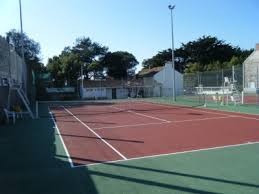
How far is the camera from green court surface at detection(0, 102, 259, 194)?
7.57m

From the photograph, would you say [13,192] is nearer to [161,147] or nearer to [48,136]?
[161,147]

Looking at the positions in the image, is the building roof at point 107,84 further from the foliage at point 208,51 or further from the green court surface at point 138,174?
the green court surface at point 138,174

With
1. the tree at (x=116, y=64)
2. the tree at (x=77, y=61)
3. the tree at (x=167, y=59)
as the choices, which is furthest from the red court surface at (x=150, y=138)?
the tree at (x=167, y=59)

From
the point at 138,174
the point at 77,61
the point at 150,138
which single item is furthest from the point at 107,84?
the point at 138,174

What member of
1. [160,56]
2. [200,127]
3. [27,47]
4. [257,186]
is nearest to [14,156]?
[257,186]

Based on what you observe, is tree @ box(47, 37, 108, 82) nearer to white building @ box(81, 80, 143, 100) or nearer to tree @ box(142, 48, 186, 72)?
white building @ box(81, 80, 143, 100)

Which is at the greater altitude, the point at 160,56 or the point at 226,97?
the point at 160,56

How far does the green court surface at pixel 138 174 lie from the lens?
7566mm

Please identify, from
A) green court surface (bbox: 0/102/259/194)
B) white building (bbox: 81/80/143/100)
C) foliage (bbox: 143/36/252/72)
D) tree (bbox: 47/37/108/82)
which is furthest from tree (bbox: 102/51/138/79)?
green court surface (bbox: 0/102/259/194)

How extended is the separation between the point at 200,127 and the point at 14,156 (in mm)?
8366

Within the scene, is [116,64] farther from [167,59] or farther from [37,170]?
[37,170]

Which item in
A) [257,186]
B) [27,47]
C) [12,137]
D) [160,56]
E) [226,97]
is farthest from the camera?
[160,56]

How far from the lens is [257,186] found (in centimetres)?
739

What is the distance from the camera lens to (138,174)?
340 inches
